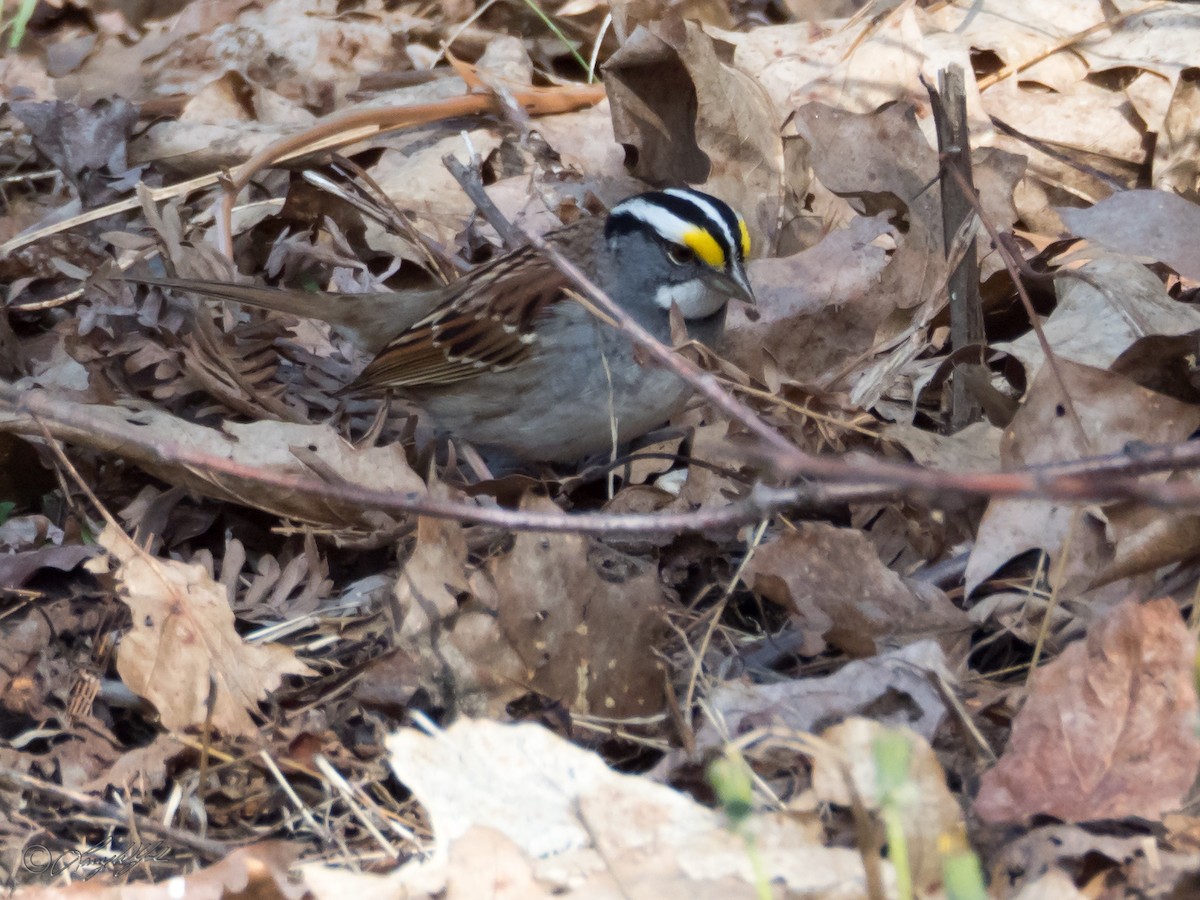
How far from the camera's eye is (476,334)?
450cm

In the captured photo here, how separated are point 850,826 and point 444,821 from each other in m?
0.69

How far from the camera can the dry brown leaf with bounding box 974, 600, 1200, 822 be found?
2.11 m

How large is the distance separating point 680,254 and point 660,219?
0.44ft

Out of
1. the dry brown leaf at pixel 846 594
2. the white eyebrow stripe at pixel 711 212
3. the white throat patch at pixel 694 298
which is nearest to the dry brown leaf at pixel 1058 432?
the dry brown leaf at pixel 846 594

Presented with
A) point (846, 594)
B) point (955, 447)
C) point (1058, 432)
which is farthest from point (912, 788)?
point (955, 447)

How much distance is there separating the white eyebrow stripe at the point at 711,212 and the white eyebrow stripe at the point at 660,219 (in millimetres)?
64

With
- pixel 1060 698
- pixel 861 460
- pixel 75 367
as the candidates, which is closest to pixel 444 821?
pixel 1060 698

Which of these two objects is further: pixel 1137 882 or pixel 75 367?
pixel 75 367

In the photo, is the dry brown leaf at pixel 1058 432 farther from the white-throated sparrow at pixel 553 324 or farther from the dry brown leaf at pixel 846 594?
the white-throated sparrow at pixel 553 324

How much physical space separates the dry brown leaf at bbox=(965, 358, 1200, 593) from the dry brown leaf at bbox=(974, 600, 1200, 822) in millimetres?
570

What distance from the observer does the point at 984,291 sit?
419cm

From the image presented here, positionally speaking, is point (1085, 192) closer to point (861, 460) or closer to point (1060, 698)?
point (861, 460)

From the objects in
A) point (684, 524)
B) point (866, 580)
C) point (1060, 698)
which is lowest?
point (866, 580)

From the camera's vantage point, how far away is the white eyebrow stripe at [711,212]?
4.12 m
